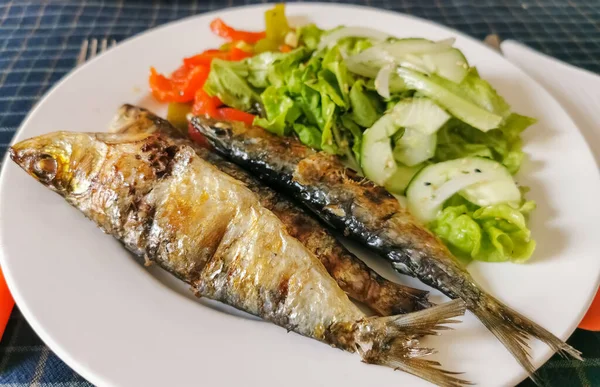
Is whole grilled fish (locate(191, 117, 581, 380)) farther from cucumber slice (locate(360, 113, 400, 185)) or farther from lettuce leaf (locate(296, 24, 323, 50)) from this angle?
lettuce leaf (locate(296, 24, 323, 50))

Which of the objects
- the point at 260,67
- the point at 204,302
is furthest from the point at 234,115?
the point at 204,302

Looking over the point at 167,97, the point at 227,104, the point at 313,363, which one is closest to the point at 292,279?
the point at 313,363

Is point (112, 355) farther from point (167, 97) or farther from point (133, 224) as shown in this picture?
point (167, 97)

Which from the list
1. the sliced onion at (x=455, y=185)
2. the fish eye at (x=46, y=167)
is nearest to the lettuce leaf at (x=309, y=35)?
the sliced onion at (x=455, y=185)

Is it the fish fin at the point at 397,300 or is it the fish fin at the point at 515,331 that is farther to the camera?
the fish fin at the point at 397,300

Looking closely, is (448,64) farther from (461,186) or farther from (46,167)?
(46,167)

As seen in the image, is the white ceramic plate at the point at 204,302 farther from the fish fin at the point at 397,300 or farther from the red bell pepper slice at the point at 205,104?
the red bell pepper slice at the point at 205,104
